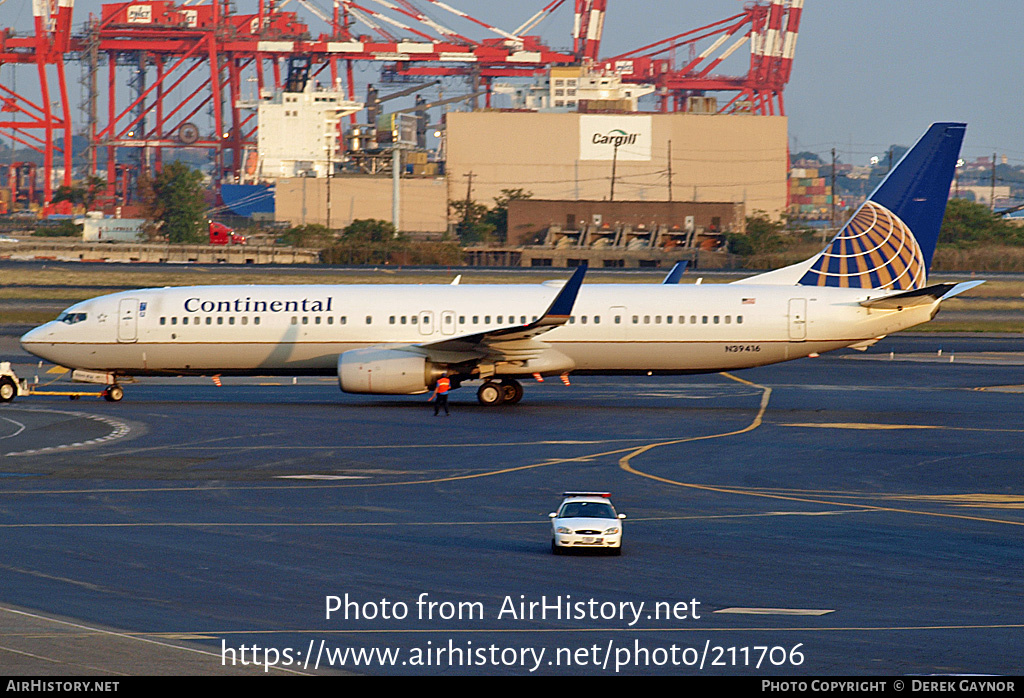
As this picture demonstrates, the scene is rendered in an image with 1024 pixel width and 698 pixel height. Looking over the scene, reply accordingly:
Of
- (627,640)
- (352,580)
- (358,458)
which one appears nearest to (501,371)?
(358,458)

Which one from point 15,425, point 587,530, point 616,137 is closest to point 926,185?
point 587,530

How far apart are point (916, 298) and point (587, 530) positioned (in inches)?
904

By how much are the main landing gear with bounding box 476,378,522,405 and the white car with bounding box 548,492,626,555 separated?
19253mm

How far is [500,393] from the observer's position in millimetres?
40594

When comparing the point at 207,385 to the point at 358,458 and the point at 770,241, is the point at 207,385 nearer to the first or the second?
the point at 358,458

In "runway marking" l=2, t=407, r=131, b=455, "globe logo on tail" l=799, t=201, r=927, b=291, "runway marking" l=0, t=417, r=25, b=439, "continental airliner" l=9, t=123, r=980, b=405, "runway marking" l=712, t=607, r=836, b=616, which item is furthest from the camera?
"globe logo on tail" l=799, t=201, r=927, b=291

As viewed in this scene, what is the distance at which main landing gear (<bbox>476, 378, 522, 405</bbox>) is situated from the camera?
40.5 meters

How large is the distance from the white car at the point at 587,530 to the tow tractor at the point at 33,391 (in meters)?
24.9

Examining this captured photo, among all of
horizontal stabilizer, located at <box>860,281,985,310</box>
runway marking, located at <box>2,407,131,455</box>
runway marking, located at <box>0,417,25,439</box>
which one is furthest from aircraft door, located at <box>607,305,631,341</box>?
runway marking, located at <box>0,417,25,439</box>

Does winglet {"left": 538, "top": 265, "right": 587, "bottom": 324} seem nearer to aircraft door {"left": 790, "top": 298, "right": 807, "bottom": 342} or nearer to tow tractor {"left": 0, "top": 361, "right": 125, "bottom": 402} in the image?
aircraft door {"left": 790, "top": 298, "right": 807, "bottom": 342}

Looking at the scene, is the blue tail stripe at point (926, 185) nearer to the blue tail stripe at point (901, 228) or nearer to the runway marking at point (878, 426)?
the blue tail stripe at point (901, 228)

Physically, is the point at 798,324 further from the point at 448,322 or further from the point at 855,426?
the point at 448,322

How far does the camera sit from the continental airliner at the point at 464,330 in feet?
132

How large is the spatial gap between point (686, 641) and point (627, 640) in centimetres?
75
